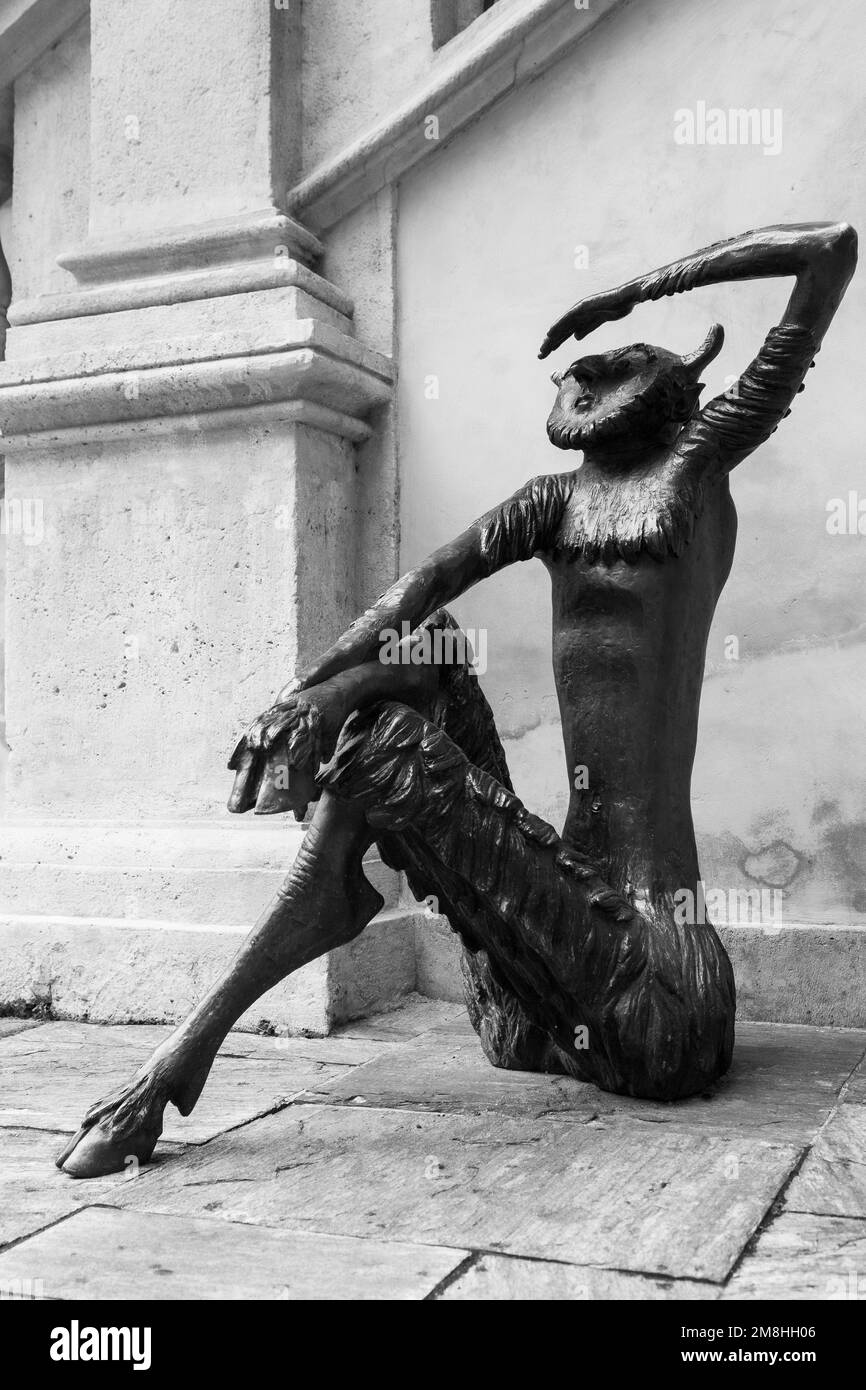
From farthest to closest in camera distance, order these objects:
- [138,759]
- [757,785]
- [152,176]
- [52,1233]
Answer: [152,176], [138,759], [757,785], [52,1233]

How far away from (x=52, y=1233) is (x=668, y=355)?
2108 mm

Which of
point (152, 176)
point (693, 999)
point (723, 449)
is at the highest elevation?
point (152, 176)

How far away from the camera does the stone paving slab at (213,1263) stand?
6.12 ft

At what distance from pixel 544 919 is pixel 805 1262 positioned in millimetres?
909

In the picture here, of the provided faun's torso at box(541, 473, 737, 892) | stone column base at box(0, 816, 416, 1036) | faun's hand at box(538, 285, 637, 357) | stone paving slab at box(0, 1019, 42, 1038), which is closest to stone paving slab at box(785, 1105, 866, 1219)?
faun's torso at box(541, 473, 737, 892)

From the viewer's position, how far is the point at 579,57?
4145mm

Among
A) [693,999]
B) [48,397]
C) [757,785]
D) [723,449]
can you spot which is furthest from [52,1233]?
[48,397]

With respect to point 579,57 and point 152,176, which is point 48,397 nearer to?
point 152,176

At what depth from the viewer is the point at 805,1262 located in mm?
1948

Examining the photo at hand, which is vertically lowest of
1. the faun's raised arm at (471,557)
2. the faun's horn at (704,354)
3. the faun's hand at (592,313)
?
the faun's raised arm at (471,557)

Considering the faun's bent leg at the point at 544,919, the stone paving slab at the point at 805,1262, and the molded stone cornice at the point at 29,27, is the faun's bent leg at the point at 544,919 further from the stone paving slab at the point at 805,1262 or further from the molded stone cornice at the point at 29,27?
the molded stone cornice at the point at 29,27

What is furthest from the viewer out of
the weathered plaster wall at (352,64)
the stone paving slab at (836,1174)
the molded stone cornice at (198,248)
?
the weathered plaster wall at (352,64)

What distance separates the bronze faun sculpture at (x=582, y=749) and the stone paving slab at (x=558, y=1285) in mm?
853

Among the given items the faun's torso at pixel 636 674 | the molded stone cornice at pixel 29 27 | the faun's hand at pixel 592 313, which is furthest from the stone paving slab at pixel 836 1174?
the molded stone cornice at pixel 29 27
